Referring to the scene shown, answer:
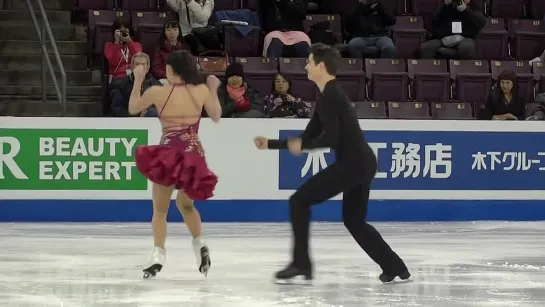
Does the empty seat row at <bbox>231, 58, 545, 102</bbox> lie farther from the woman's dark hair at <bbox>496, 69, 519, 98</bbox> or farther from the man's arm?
the man's arm

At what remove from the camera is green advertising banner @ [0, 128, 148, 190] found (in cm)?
1007

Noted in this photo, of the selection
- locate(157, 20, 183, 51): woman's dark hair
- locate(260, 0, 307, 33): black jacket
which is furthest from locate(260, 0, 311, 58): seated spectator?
locate(157, 20, 183, 51): woman's dark hair

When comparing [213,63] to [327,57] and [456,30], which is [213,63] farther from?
[327,57]

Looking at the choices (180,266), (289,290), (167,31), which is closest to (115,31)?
(167,31)

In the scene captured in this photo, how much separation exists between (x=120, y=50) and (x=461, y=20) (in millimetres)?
4017

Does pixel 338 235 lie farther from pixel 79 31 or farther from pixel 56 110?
pixel 79 31

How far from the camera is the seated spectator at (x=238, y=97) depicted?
1086 cm

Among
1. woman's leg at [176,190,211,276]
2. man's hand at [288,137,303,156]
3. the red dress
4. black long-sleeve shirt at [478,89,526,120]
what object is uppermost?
man's hand at [288,137,303,156]

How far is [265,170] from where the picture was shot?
1052cm

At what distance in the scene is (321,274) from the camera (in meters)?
6.66

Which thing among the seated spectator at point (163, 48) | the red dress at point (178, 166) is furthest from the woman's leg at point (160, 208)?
the seated spectator at point (163, 48)

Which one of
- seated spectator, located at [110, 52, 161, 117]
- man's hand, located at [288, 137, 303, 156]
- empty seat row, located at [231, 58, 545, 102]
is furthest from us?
empty seat row, located at [231, 58, 545, 102]

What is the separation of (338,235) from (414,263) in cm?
198

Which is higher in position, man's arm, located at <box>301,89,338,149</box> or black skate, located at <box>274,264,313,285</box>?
man's arm, located at <box>301,89,338,149</box>
